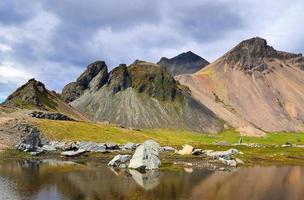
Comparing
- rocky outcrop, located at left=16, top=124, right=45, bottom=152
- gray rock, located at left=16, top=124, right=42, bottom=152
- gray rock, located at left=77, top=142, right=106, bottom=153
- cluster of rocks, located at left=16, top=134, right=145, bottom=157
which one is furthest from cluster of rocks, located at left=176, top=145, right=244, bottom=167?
gray rock, located at left=16, top=124, right=42, bottom=152

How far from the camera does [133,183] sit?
82125 mm

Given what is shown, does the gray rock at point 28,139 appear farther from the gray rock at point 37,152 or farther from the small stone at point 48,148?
the small stone at point 48,148

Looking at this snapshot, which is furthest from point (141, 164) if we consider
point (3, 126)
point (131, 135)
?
point (131, 135)

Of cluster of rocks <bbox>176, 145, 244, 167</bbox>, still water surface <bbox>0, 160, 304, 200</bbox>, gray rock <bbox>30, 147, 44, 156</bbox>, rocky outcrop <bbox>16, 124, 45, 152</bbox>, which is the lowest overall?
still water surface <bbox>0, 160, 304, 200</bbox>

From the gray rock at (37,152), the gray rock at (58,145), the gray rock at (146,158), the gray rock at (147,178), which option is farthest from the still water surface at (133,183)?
the gray rock at (58,145)

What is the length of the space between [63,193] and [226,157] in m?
72.5

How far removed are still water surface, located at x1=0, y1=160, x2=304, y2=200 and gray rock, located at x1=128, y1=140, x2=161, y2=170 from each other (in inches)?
192

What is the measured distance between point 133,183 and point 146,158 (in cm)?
2716

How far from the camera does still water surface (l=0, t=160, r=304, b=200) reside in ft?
229

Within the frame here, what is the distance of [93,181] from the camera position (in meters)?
83.4

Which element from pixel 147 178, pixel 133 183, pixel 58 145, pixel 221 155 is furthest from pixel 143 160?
pixel 58 145

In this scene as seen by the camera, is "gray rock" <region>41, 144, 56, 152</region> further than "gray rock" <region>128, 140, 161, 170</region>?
Yes

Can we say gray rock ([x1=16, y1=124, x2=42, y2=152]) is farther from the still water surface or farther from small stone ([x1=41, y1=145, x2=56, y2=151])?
the still water surface

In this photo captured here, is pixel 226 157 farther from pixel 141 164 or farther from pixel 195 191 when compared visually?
pixel 195 191
